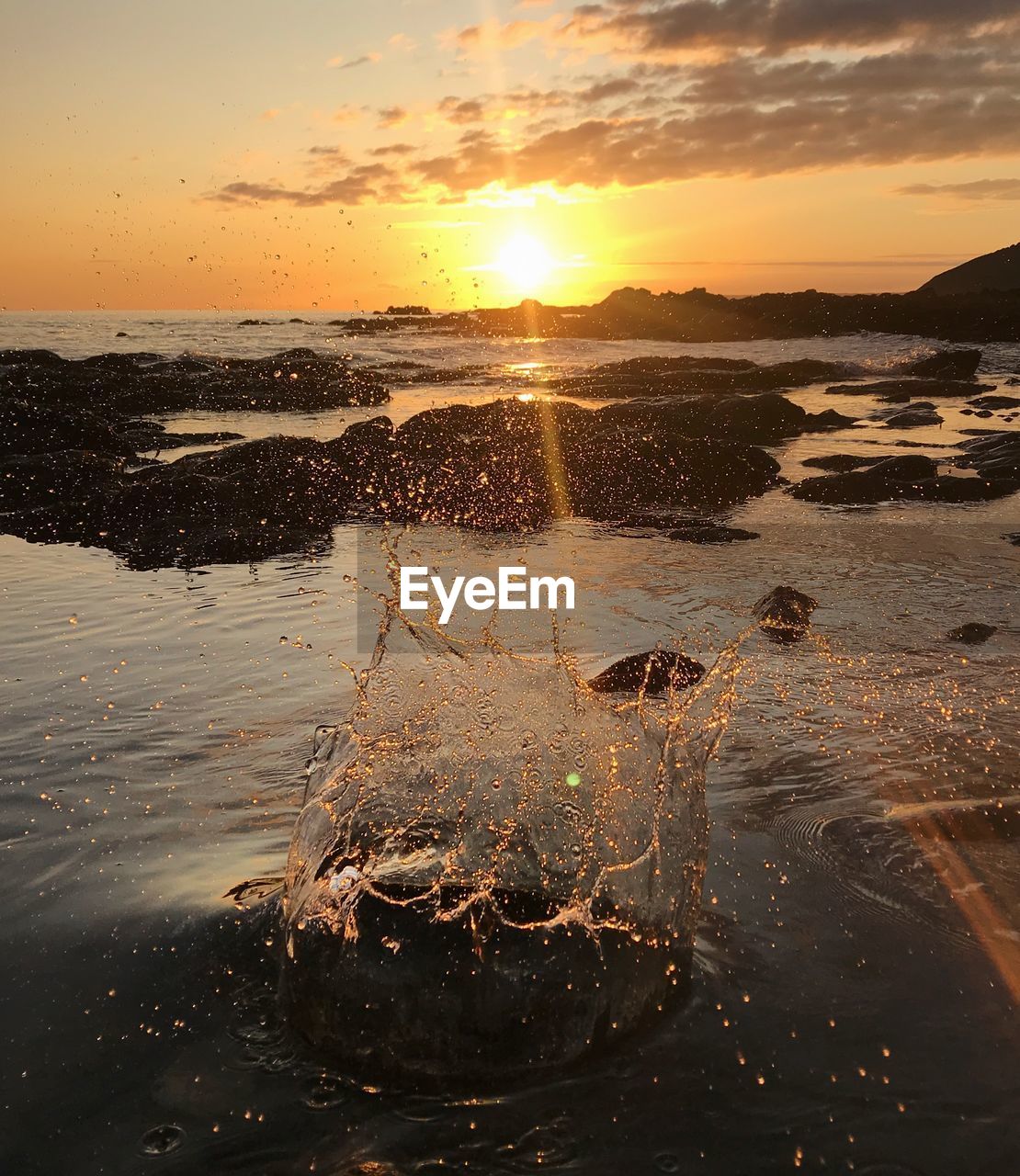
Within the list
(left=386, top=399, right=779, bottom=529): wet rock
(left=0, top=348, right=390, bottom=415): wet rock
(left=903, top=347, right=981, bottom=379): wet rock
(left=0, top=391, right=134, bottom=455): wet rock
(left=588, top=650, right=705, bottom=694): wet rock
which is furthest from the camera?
(left=903, top=347, right=981, bottom=379): wet rock

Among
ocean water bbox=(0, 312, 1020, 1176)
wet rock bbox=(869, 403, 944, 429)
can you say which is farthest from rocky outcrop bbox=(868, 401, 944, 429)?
ocean water bbox=(0, 312, 1020, 1176)

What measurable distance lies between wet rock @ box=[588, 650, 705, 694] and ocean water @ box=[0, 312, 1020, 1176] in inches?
14.7

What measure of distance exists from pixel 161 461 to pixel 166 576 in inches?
320

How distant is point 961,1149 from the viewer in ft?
8.34

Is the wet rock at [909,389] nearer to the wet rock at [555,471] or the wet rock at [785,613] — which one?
the wet rock at [555,471]

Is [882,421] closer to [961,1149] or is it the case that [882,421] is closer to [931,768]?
[931,768]

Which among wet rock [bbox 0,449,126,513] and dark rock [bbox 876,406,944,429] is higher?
wet rock [bbox 0,449,126,513]

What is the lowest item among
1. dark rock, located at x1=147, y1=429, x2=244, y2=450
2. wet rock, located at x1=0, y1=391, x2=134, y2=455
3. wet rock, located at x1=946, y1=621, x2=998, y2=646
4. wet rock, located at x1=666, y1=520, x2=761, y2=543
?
wet rock, located at x1=666, y1=520, x2=761, y2=543

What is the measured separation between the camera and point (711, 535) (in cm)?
1110

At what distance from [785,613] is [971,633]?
4.46 ft

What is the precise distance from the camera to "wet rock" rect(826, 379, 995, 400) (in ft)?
90.1

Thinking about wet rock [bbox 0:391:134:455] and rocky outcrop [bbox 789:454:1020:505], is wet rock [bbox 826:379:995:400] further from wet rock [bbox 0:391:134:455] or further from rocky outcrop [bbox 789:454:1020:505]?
wet rock [bbox 0:391:134:455]

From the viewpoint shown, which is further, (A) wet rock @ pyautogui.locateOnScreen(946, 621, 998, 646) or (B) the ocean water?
(A) wet rock @ pyautogui.locateOnScreen(946, 621, 998, 646)

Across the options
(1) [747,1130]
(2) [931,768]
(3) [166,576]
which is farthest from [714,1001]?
(3) [166,576]
